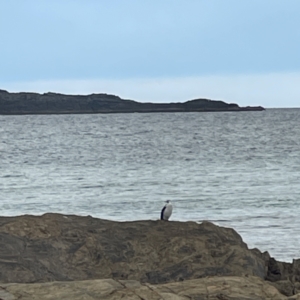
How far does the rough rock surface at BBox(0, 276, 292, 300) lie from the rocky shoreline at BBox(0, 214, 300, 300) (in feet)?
5.44

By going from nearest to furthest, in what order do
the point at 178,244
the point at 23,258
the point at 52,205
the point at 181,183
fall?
1. the point at 23,258
2. the point at 178,244
3. the point at 52,205
4. the point at 181,183

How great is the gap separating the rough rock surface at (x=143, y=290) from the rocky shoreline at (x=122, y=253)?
166 centimetres

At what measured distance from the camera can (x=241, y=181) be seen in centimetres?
3609

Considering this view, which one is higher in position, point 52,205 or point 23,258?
point 23,258

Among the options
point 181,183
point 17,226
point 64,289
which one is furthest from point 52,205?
point 64,289

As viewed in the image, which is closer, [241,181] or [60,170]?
[241,181]

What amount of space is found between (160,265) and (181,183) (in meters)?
24.6

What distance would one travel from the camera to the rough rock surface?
7.79 meters

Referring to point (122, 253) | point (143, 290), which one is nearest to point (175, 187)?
point (122, 253)

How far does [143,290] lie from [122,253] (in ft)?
11.0

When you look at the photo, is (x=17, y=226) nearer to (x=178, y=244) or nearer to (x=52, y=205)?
(x=178, y=244)

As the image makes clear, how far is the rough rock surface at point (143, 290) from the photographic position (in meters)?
7.79

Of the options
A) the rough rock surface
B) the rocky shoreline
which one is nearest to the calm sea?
the rocky shoreline

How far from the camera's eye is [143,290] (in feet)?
26.0
